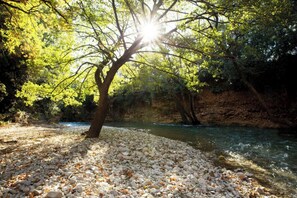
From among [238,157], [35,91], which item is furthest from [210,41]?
[35,91]

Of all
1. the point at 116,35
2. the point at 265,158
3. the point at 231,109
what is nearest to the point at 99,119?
the point at 116,35

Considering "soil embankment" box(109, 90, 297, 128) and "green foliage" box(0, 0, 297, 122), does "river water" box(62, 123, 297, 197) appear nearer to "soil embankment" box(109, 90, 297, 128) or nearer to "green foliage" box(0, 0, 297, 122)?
"green foliage" box(0, 0, 297, 122)

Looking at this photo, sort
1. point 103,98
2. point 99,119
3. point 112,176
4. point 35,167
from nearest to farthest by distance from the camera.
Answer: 1. point 112,176
2. point 35,167
3. point 99,119
4. point 103,98

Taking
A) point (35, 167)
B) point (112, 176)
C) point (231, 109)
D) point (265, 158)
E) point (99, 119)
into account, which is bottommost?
point (265, 158)

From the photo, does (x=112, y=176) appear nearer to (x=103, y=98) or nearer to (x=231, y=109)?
(x=103, y=98)

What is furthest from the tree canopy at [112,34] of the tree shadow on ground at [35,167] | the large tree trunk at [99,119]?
the tree shadow on ground at [35,167]

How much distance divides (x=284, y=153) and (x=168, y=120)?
21796mm

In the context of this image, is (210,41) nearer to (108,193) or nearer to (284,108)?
(108,193)

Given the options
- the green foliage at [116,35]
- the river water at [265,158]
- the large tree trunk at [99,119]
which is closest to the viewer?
the river water at [265,158]

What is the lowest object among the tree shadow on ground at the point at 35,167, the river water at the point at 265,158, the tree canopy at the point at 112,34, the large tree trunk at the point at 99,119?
the river water at the point at 265,158

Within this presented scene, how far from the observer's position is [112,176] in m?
5.68

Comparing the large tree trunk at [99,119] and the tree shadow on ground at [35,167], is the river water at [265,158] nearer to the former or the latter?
the large tree trunk at [99,119]

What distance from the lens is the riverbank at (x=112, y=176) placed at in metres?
4.73

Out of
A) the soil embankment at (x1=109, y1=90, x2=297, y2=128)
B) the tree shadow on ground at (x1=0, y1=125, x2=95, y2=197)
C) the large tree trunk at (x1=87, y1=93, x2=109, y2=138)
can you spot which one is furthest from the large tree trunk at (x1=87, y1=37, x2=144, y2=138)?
the soil embankment at (x1=109, y1=90, x2=297, y2=128)
